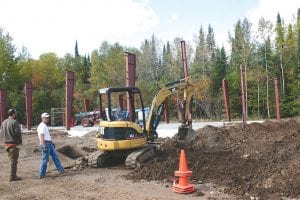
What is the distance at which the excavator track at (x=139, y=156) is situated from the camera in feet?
35.5

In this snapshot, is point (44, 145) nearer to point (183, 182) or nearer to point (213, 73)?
point (183, 182)

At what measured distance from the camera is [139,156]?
11000 mm

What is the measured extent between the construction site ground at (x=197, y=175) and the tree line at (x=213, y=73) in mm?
31097

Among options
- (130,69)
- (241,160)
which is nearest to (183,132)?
(241,160)

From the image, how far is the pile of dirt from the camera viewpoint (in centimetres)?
795

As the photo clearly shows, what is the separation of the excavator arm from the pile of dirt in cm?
86

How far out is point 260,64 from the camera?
1946 inches

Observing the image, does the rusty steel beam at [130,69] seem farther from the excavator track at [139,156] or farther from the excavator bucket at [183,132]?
the excavator track at [139,156]

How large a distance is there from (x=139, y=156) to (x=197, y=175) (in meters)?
2.10

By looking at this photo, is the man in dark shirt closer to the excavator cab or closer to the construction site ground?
the construction site ground

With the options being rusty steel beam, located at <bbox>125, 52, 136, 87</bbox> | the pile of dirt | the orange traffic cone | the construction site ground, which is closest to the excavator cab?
the construction site ground

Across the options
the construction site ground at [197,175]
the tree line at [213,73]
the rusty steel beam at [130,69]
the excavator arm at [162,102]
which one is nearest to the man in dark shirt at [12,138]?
the construction site ground at [197,175]

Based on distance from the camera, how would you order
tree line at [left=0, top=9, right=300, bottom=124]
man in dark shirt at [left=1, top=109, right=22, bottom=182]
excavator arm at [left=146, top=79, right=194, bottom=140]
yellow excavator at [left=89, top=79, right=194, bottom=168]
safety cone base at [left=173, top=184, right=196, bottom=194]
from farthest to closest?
1. tree line at [left=0, top=9, right=300, bottom=124]
2. excavator arm at [left=146, top=79, right=194, bottom=140]
3. yellow excavator at [left=89, top=79, right=194, bottom=168]
4. man in dark shirt at [left=1, top=109, right=22, bottom=182]
5. safety cone base at [left=173, top=184, right=196, bottom=194]

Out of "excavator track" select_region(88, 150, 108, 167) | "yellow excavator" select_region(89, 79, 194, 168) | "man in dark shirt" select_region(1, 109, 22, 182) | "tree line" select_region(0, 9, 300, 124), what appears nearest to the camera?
"man in dark shirt" select_region(1, 109, 22, 182)
